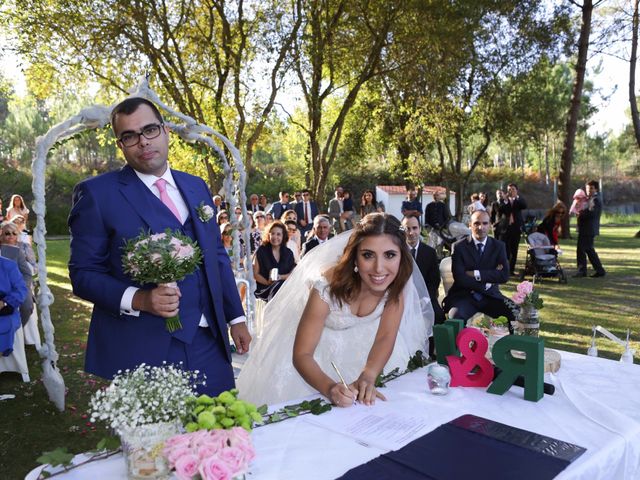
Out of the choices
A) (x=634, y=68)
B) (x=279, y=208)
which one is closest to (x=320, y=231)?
(x=279, y=208)

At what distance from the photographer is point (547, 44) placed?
59.3 ft

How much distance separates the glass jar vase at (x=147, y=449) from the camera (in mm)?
1520

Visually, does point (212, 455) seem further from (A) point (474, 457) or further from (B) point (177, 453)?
(A) point (474, 457)

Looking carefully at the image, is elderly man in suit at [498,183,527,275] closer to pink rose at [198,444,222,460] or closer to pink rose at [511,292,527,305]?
pink rose at [511,292,527,305]

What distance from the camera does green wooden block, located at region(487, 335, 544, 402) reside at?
231cm

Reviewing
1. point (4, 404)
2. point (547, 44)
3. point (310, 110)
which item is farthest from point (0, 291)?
point (547, 44)

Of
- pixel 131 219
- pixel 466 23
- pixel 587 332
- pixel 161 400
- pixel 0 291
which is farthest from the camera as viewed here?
pixel 466 23

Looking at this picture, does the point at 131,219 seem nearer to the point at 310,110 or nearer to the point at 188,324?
the point at 188,324

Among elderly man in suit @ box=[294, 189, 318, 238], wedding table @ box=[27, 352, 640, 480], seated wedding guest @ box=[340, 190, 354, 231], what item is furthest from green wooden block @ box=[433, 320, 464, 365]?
seated wedding guest @ box=[340, 190, 354, 231]

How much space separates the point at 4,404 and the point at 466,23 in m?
14.9

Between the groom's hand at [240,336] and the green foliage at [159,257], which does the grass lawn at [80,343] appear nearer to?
the groom's hand at [240,336]

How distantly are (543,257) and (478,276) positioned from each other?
500 centimetres

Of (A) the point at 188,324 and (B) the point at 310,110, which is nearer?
(A) the point at 188,324

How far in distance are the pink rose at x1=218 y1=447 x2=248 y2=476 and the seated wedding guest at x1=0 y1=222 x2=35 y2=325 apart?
5.19 meters
